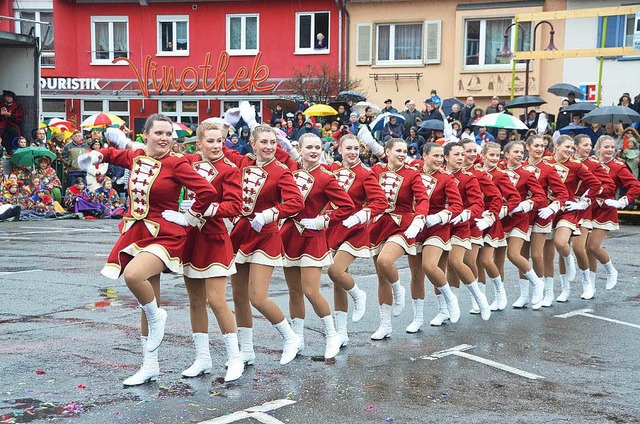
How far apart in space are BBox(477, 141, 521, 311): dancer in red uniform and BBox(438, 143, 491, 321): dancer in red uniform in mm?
566

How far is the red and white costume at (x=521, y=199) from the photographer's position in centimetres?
1019

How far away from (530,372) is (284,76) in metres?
26.1

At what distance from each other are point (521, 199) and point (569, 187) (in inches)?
35.6

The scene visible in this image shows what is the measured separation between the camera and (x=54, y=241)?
50.9 ft

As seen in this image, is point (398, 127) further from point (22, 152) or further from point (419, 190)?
point (419, 190)

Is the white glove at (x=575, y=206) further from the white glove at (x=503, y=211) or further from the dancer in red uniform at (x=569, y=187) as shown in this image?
the white glove at (x=503, y=211)

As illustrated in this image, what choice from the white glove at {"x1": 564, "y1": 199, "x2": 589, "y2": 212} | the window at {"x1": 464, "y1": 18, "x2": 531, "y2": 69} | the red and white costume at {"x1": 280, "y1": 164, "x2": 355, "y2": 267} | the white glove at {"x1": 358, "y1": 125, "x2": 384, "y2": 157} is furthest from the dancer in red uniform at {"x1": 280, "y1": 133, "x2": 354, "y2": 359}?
the window at {"x1": 464, "y1": 18, "x2": 531, "y2": 69}

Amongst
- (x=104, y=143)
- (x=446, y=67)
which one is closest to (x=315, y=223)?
(x=104, y=143)

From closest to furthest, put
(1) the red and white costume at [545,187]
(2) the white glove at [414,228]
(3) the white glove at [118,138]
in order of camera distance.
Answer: (3) the white glove at [118,138], (2) the white glove at [414,228], (1) the red and white costume at [545,187]

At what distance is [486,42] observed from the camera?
29953 mm

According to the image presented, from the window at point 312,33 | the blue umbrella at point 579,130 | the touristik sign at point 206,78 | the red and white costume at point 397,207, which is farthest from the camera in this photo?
the window at point 312,33

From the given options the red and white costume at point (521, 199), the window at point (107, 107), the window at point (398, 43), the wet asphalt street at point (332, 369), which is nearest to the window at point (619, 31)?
the window at point (398, 43)

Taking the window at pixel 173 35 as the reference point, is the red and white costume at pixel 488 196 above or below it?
below

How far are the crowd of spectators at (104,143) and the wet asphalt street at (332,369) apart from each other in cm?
905
